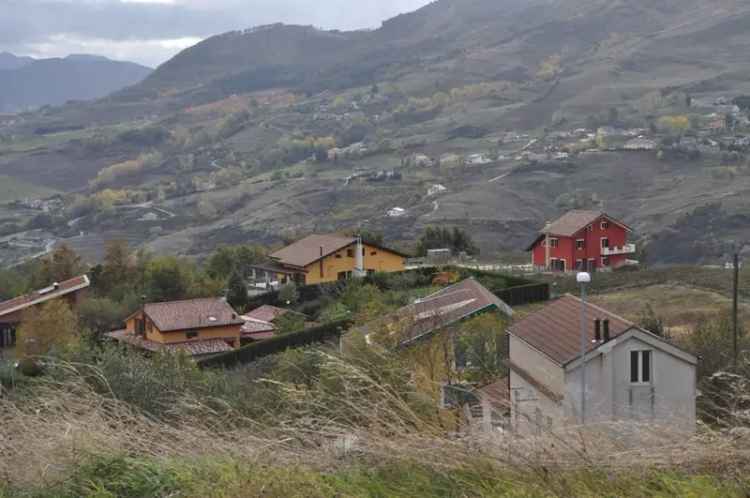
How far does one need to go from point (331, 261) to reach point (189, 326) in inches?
461

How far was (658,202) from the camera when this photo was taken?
300 feet

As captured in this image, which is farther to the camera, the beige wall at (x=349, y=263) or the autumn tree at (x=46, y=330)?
the beige wall at (x=349, y=263)

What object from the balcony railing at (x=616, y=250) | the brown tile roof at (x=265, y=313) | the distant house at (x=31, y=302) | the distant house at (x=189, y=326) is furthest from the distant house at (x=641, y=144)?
the distant house at (x=189, y=326)

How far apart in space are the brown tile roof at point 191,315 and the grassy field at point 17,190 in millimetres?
121026

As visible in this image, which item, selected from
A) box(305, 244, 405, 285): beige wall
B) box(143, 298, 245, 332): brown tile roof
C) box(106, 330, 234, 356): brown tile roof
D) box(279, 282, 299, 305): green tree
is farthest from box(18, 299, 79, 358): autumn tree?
box(305, 244, 405, 285): beige wall

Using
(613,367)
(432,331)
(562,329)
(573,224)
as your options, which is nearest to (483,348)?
(432,331)

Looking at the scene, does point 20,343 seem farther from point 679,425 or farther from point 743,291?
point 679,425

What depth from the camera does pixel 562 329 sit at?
15.6m

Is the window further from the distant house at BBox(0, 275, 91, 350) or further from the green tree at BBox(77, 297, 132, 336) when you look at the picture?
the distant house at BBox(0, 275, 91, 350)

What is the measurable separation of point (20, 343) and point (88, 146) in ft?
524

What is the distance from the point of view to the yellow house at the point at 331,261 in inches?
1654

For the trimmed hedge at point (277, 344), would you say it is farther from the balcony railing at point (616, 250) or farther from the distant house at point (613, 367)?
the balcony railing at point (616, 250)

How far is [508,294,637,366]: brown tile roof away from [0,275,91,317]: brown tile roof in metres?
23.7

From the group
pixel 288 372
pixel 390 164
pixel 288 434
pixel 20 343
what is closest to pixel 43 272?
pixel 20 343
